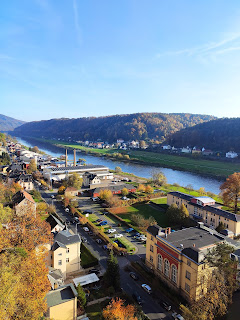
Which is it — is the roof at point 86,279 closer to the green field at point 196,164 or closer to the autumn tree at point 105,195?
the autumn tree at point 105,195

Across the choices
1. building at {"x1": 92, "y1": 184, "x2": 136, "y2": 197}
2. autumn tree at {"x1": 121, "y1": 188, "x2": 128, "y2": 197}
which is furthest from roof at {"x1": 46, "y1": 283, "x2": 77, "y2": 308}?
autumn tree at {"x1": 121, "y1": 188, "x2": 128, "y2": 197}

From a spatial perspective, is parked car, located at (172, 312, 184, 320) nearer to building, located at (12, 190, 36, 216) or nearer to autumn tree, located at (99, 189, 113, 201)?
building, located at (12, 190, 36, 216)

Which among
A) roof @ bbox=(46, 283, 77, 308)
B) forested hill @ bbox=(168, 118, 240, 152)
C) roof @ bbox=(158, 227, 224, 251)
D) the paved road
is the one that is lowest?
the paved road

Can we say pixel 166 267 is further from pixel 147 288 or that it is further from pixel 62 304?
pixel 62 304

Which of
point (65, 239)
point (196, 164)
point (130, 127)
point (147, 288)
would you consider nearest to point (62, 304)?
point (65, 239)

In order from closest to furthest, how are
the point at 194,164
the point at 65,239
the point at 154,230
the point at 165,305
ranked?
the point at 165,305 → the point at 65,239 → the point at 154,230 → the point at 194,164
